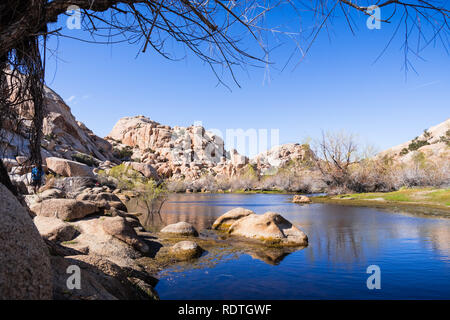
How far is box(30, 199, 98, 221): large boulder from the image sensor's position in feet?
32.3

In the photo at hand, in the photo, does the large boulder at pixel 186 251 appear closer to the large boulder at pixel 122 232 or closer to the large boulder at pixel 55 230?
the large boulder at pixel 122 232

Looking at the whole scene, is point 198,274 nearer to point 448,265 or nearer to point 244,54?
point 244,54

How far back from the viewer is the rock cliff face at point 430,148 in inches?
1663

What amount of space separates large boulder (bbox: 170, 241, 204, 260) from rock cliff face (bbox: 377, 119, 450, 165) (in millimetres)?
37045

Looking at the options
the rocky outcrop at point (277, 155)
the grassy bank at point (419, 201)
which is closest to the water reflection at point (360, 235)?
the grassy bank at point (419, 201)

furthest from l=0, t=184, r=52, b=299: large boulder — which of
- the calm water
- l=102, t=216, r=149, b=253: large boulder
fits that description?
l=102, t=216, r=149, b=253: large boulder

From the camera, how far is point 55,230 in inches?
318

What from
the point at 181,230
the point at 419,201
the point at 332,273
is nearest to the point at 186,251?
the point at 181,230

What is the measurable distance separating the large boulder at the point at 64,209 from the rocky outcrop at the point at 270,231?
6.22 metres

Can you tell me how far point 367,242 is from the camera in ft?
34.6

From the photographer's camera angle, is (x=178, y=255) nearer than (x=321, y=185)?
Yes

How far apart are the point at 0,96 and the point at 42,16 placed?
1.04 meters
